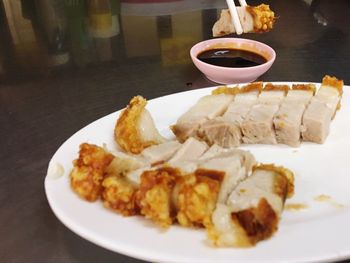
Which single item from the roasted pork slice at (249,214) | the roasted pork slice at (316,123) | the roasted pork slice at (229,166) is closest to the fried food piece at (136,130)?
the roasted pork slice at (229,166)

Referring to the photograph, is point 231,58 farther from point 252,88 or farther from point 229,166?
point 229,166

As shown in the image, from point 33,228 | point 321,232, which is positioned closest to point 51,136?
point 33,228

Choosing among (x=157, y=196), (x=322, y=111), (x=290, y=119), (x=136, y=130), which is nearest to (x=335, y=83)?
(x=322, y=111)

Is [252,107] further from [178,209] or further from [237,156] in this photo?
[178,209]

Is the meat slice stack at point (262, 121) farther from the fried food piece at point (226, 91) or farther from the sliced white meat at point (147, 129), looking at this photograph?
the sliced white meat at point (147, 129)

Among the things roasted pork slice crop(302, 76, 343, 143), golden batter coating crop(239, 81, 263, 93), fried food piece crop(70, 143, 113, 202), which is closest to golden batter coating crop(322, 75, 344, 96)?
roasted pork slice crop(302, 76, 343, 143)

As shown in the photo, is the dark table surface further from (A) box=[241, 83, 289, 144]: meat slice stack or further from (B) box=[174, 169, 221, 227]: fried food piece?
(A) box=[241, 83, 289, 144]: meat slice stack
